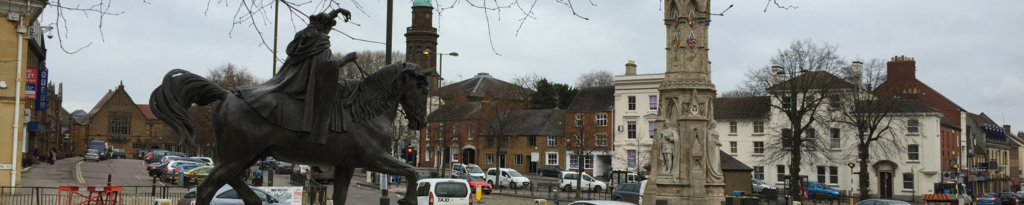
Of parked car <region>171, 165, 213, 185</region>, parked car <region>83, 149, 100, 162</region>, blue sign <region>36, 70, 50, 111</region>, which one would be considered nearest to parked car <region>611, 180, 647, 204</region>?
parked car <region>171, 165, 213, 185</region>

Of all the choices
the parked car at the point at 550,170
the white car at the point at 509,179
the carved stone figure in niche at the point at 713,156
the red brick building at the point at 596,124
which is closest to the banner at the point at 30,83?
the white car at the point at 509,179

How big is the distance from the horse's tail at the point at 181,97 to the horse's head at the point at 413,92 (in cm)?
123

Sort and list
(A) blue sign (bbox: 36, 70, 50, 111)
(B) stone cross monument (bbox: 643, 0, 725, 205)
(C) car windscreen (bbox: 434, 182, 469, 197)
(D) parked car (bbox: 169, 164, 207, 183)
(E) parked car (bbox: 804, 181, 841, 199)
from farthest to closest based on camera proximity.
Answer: (E) parked car (bbox: 804, 181, 841, 199), (D) parked car (bbox: 169, 164, 207, 183), (A) blue sign (bbox: 36, 70, 50, 111), (B) stone cross monument (bbox: 643, 0, 725, 205), (C) car windscreen (bbox: 434, 182, 469, 197)

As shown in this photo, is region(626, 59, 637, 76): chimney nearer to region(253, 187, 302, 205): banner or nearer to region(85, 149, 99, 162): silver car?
region(85, 149, 99, 162): silver car

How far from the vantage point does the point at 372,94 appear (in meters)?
6.27

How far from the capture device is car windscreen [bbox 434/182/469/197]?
26.4 m

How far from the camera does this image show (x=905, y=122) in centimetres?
5747

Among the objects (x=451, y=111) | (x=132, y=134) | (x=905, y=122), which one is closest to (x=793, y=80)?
(x=905, y=122)

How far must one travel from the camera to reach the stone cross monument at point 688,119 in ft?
96.9

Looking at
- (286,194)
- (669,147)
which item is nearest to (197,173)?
(286,194)

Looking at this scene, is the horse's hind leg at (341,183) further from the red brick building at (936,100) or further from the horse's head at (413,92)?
the red brick building at (936,100)

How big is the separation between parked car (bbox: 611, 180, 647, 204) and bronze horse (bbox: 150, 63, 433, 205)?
1271 inches

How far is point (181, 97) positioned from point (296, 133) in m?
0.82

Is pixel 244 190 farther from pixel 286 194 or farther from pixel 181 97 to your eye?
pixel 286 194
